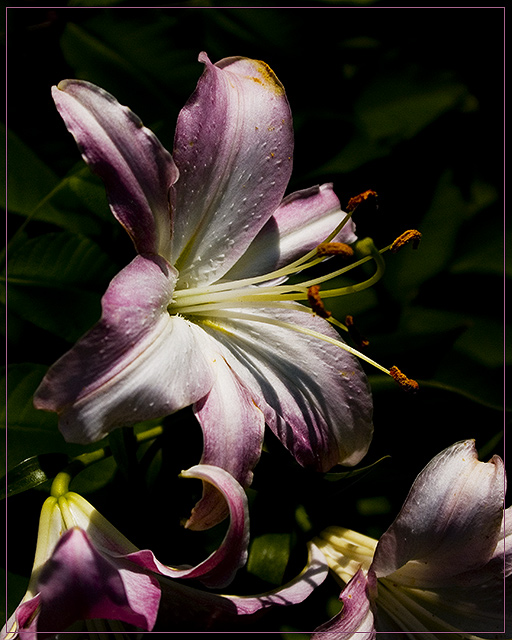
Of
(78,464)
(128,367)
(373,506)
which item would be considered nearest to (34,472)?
(78,464)

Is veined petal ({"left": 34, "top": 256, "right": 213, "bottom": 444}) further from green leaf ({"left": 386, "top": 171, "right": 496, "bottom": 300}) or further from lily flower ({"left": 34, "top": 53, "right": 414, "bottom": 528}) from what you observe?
green leaf ({"left": 386, "top": 171, "right": 496, "bottom": 300})

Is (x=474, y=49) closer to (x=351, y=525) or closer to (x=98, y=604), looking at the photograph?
(x=351, y=525)

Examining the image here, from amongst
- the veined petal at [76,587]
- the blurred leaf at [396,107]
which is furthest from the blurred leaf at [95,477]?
the blurred leaf at [396,107]

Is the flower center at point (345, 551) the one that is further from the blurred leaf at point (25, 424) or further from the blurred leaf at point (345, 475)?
the blurred leaf at point (25, 424)

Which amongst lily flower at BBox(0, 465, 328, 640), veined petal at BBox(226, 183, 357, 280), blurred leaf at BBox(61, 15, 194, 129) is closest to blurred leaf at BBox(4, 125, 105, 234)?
blurred leaf at BBox(61, 15, 194, 129)

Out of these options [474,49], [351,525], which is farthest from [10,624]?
[474,49]

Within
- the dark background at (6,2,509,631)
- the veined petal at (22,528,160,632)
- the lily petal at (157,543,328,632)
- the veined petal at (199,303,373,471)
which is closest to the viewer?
the veined petal at (22,528,160,632)
